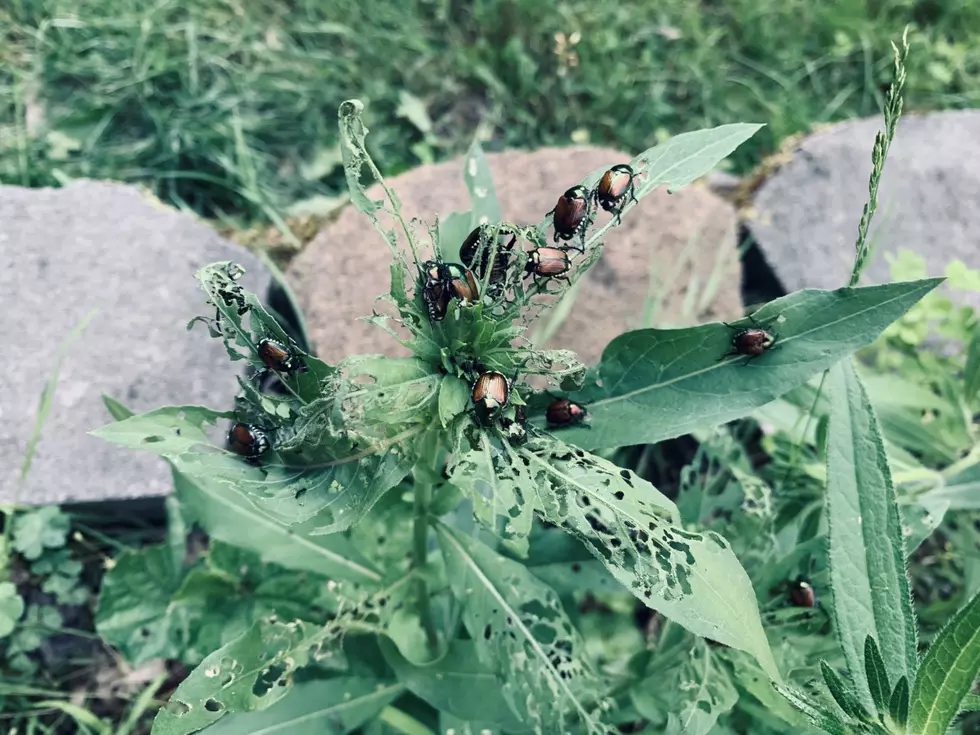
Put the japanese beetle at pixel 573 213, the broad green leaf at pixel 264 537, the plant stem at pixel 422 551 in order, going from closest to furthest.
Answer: the japanese beetle at pixel 573 213, the plant stem at pixel 422 551, the broad green leaf at pixel 264 537

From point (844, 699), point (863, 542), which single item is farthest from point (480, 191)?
point (844, 699)

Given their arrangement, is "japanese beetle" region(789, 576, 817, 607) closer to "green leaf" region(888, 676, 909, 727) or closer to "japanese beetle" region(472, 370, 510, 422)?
"green leaf" region(888, 676, 909, 727)

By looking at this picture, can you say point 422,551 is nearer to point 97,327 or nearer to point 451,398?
point 451,398

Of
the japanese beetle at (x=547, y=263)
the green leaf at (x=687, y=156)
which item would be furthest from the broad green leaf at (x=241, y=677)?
the green leaf at (x=687, y=156)

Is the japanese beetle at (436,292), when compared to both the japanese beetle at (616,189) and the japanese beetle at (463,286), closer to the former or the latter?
the japanese beetle at (463,286)

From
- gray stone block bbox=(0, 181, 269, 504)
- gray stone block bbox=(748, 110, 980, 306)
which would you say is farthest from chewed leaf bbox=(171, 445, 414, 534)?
gray stone block bbox=(748, 110, 980, 306)

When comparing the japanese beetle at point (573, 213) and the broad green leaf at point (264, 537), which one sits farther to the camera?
the broad green leaf at point (264, 537)

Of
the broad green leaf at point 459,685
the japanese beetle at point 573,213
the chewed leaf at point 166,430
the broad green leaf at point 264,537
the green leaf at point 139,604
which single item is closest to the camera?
the chewed leaf at point 166,430
